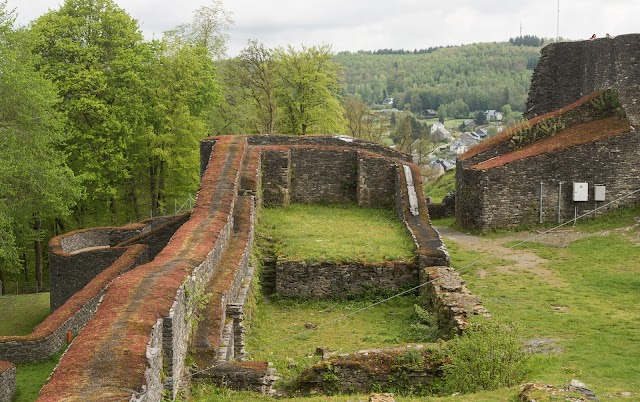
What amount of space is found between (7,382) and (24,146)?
12.5m

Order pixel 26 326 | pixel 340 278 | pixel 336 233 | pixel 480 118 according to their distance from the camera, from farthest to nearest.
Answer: pixel 480 118
pixel 26 326
pixel 336 233
pixel 340 278

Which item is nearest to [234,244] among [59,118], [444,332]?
[444,332]

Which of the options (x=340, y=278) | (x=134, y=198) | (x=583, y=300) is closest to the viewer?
(x=583, y=300)

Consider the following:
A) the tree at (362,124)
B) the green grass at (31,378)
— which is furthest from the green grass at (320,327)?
the tree at (362,124)

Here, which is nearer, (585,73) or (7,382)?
(7,382)

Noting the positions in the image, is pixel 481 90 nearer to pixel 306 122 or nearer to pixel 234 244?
pixel 306 122

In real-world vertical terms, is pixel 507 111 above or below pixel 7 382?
above

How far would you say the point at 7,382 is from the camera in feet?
55.1

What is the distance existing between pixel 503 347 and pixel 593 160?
49.4ft

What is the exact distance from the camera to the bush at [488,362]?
10.9 m

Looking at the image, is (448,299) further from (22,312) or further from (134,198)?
(134,198)

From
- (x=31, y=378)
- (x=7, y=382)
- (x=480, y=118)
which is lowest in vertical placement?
(x=31, y=378)

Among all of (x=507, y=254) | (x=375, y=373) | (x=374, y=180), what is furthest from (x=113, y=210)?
(x=375, y=373)

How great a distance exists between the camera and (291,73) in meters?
44.5
